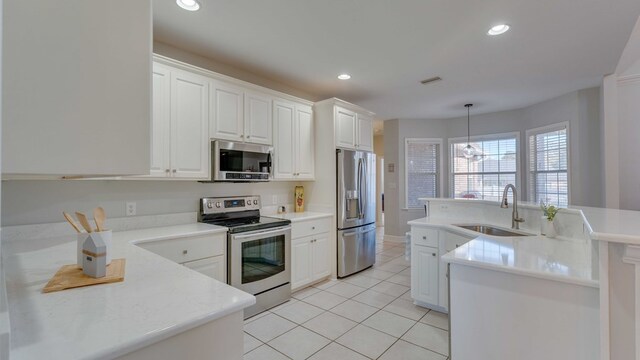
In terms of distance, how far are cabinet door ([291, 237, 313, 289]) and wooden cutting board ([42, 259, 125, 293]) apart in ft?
6.73

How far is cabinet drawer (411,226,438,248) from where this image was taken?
112 inches

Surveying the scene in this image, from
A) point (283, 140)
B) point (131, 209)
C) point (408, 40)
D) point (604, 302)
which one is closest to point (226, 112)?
point (283, 140)

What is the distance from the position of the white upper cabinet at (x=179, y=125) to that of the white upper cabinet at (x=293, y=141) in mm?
881

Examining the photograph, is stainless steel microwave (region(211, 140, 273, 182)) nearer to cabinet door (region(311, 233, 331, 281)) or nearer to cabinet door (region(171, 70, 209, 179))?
cabinet door (region(171, 70, 209, 179))

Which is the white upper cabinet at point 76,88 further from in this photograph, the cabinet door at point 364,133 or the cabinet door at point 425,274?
the cabinet door at point 364,133

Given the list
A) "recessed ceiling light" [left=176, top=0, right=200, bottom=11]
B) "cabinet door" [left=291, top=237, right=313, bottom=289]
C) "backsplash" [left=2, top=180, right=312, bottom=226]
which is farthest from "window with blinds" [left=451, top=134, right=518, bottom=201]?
"recessed ceiling light" [left=176, top=0, right=200, bottom=11]

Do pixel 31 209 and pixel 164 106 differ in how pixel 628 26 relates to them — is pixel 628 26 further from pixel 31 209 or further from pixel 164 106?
pixel 31 209

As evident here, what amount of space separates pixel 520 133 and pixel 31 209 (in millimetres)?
6746

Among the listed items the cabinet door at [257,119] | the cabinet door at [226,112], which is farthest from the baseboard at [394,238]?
the cabinet door at [226,112]

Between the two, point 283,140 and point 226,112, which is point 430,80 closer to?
point 283,140

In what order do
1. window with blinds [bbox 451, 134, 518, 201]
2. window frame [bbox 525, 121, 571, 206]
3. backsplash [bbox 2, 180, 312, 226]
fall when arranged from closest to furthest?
backsplash [bbox 2, 180, 312, 226] < window frame [bbox 525, 121, 571, 206] < window with blinds [bbox 451, 134, 518, 201]

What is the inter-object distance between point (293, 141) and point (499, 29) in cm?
237

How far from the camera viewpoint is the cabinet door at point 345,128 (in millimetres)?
3824

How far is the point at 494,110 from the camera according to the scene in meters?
5.46
